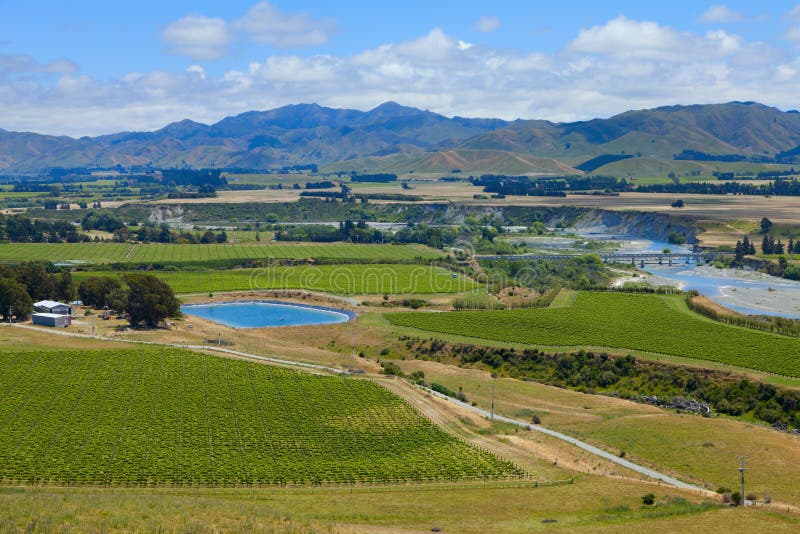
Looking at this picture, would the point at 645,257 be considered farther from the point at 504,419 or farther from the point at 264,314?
the point at 504,419

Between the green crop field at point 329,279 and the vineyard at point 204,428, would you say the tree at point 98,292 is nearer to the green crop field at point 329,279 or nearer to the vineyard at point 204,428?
the green crop field at point 329,279

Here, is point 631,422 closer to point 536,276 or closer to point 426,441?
point 426,441

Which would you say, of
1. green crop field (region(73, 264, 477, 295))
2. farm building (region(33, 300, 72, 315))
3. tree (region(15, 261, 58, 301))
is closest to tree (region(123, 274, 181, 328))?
farm building (region(33, 300, 72, 315))

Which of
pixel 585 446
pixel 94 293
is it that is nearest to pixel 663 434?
pixel 585 446

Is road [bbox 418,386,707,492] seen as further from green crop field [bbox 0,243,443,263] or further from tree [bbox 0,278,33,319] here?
green crop field [bbox 0,243,443,263]

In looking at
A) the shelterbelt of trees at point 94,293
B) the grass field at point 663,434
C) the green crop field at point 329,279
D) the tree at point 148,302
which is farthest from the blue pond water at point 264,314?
the grass field at point 663,434
